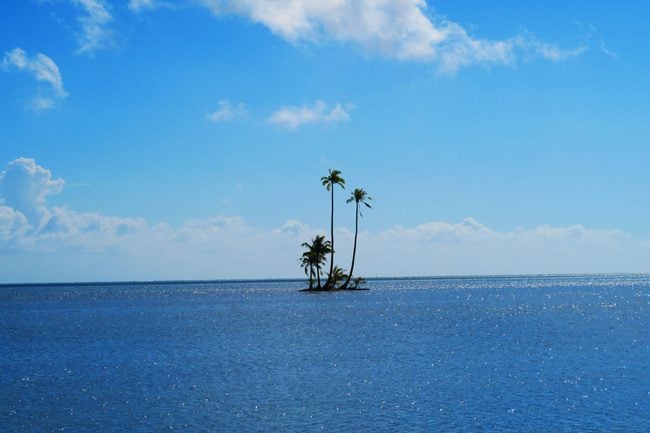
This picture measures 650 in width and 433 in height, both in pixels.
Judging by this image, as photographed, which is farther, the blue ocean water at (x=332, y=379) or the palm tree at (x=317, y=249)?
the palm tree at (x=317, y=249)

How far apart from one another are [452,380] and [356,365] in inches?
312

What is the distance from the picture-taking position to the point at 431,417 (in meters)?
28.6

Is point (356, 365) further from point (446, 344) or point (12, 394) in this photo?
point (12, 394)

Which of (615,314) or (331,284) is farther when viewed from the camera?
(331,284)

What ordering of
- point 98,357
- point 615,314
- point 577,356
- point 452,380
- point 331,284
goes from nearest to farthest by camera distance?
1. point 452,380
2. point 577,356
3. point 98,357
4. point 615,314
5. point 331,284

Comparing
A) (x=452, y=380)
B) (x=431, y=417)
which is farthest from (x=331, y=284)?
(x=431, y=417)

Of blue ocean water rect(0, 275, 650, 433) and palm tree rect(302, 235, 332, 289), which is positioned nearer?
blue ocean water rect(0, 275, 650, 433)

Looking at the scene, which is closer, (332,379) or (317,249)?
(332,379)

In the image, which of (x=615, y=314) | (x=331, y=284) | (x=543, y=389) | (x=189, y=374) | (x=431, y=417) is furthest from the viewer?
(x=331, y=284)

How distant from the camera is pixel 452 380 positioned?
37.1 metres

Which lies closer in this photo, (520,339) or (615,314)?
(520,339)

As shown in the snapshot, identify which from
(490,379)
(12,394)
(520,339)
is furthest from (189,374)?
(520,339)

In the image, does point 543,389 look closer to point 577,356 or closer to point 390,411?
point 390,411

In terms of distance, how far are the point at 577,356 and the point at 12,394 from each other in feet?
115
